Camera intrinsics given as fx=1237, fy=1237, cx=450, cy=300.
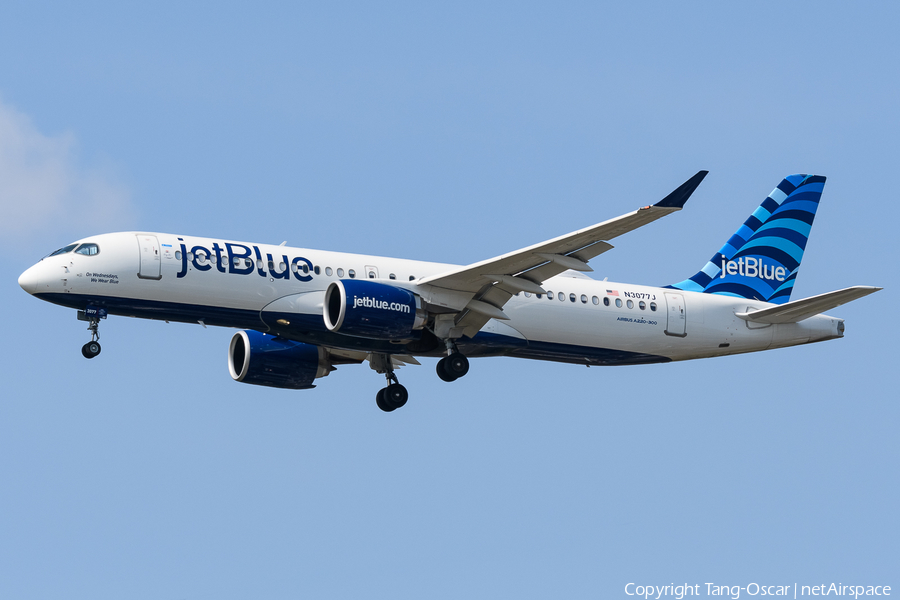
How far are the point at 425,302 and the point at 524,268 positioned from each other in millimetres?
2849

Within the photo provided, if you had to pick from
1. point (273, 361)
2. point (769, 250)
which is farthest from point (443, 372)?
point (769, 250)

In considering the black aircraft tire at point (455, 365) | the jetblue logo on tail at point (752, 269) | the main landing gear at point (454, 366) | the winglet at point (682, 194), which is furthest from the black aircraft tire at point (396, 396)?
the winglet at point (682, 194)

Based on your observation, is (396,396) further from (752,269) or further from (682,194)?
(682,194)

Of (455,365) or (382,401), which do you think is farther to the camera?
(382,401)

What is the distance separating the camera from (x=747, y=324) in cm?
3734

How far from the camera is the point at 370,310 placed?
31594 millimetres

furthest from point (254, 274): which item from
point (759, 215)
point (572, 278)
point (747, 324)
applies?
point (759, 215)

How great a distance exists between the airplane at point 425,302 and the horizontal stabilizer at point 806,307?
56 millimetres

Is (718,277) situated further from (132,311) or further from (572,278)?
(132,311)

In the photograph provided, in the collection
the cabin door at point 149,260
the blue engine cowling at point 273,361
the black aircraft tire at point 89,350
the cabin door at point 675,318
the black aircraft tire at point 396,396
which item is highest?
the cabin door at point 675,318

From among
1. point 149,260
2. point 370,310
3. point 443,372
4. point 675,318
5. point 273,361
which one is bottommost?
point 443,372

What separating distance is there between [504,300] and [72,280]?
36.8ft

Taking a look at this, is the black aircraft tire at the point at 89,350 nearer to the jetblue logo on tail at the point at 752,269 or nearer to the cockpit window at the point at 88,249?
the cockpit window at the point at 88,249

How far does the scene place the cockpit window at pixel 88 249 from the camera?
31.7 m
